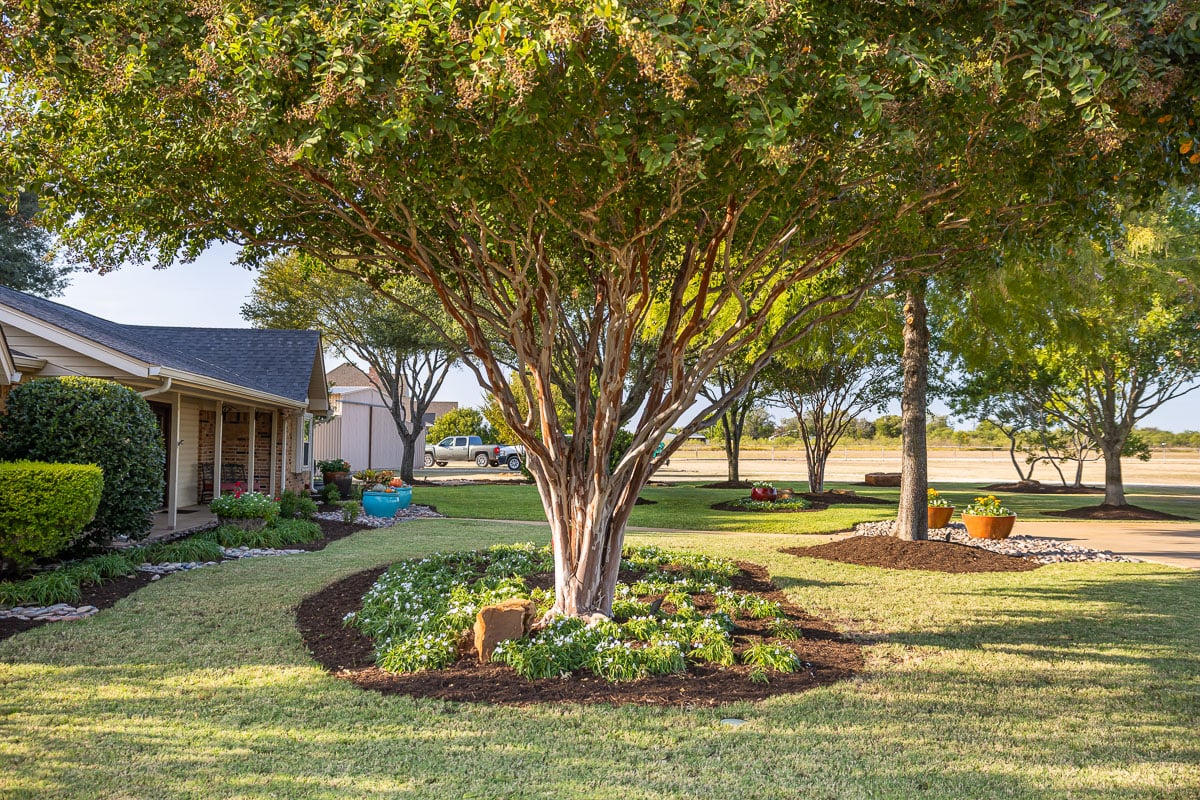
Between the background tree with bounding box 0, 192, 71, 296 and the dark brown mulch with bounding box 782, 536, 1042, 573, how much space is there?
20301 mm

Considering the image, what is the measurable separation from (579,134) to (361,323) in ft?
68.9

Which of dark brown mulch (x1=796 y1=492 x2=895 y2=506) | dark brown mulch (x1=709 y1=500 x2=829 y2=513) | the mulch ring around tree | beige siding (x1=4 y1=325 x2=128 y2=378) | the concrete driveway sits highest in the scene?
beige siding (x1=4 y1=325 x2=128 y2=378)

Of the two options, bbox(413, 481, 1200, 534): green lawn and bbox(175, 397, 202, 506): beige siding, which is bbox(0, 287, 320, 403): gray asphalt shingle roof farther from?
bbox(413, 481, 1200, 534): green lawn

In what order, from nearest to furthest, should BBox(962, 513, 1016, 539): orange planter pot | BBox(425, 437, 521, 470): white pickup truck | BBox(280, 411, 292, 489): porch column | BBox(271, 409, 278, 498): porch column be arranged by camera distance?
BBox(962, 513, 1016, 539): orange planter pot < BBox(271, 409, 278, 498): porch column < BBox(280, 411, 292, 489): porch column < BBox(425, 437, 521, 470): white pickup truck

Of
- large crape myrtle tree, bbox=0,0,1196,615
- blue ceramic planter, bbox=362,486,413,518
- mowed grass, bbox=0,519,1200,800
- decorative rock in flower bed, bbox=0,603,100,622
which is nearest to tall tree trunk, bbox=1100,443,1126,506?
mowed grass, bbox=0,519,1200,800

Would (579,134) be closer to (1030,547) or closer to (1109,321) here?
(1030,547)

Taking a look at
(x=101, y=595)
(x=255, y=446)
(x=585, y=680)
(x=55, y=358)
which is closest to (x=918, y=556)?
(x=585, y=680)

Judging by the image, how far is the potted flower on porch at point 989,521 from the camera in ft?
39.3

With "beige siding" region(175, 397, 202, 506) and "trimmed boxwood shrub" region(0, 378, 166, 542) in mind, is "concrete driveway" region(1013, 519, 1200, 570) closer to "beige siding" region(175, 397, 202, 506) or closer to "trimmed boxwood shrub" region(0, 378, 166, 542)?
"trimmed boxwood shrub" region(0, 378, 166, 542)

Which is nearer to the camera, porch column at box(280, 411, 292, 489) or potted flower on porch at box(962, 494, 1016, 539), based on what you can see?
potted flower on porch at box(962, 494, 1016, 539)

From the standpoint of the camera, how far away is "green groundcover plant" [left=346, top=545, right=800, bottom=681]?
5.12 m

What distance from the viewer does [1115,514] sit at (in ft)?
56.0

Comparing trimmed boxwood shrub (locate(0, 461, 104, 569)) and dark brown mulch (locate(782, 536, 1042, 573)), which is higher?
trimmed boxwood shrub (locate(0, 461, 104, 569))

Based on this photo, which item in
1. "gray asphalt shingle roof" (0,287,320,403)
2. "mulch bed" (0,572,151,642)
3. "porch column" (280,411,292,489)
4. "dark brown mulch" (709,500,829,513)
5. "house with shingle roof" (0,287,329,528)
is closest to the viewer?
"mulch bed" (0,572,151,642)
